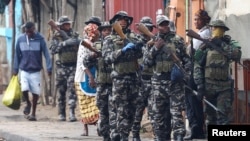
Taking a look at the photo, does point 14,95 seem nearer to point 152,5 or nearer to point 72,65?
point 72,65

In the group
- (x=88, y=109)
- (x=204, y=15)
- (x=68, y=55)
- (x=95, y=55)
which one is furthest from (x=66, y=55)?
(x=204, y=15)

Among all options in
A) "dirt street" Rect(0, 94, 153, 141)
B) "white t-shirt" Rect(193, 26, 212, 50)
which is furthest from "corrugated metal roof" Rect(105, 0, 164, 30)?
"white t-shirt" Rect(193, 26, 212, 50)

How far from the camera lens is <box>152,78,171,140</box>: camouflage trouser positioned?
14.1m

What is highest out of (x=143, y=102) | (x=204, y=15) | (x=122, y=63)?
(x=204, y=15)

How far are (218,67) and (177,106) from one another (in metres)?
0.96

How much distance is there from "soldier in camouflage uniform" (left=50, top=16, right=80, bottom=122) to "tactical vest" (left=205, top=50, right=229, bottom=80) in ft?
14.8

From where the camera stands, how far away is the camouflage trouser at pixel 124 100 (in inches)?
549

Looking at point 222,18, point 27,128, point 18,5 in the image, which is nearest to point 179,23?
point 222,18

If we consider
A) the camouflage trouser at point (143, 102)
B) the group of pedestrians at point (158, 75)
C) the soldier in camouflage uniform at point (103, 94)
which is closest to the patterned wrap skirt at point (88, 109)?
the group of pedestrians at point (158, 75)

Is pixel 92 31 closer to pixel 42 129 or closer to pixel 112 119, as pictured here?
pixel 112 119

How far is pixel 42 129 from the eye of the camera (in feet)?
58.2

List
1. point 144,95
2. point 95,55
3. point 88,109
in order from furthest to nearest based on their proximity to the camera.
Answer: point 88,109 < point 144,95 < point 95,55

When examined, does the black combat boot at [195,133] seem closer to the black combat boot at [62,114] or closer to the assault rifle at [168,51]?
the assault rifle at [168,51]

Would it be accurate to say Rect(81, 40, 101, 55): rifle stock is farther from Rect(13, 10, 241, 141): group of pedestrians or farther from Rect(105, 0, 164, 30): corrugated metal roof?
Rect(105, 0, 164, 30): corrugated metal roof
